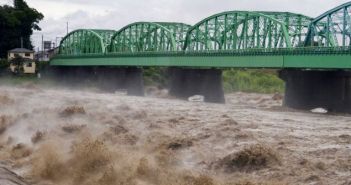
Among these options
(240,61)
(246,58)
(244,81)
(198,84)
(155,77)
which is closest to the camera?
(246,58)

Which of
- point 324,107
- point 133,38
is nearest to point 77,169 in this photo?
point 324,107

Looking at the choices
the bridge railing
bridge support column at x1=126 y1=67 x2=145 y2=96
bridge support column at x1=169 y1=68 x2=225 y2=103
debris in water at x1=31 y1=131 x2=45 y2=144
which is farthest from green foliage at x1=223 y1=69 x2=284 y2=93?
debris in water at x1=31 y1=131 x2=45 y2=144

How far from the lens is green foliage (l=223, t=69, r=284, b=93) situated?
11962 cm

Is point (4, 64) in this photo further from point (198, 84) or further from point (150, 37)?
point (198, 84)

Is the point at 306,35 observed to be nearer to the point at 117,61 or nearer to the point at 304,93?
the point at 304,93

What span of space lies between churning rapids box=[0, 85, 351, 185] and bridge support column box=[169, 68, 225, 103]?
1563 inches

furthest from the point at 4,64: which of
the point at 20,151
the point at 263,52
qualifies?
the point at 20,151

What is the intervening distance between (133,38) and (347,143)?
91429mm

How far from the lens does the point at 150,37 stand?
11300 centimetres

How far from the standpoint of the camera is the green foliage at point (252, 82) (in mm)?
119619

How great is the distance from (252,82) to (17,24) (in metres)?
47.5

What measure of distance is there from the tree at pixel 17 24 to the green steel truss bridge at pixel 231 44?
9905 millimetres

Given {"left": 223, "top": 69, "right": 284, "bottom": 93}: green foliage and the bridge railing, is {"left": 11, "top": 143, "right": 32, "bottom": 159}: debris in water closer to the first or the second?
the bridge railing

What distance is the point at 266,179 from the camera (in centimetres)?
2558
